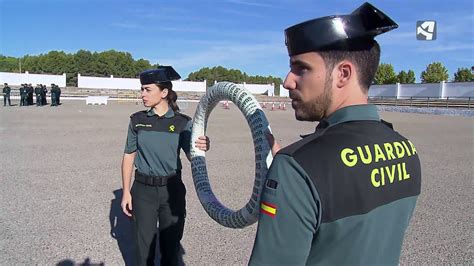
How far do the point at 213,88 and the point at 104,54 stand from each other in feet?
389

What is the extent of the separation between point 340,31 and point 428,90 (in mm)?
62522

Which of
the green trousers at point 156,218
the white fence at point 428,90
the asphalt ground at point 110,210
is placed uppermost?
the white fence at point 428,90

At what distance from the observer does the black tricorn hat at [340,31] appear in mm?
1358

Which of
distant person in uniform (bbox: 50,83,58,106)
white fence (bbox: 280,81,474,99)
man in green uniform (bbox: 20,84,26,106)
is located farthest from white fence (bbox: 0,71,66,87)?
white fence (bbox: 280,81,474,99)

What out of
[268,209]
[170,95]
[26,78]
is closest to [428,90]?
[170,95]

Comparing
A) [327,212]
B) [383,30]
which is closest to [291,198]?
[327,212]

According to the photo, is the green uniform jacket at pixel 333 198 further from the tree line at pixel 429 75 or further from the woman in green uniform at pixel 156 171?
the tree line at pixel 429 75

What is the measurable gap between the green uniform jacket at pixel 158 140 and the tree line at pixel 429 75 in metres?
91.7

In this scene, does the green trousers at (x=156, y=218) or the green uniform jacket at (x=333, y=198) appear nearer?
the green uniform jacket at (x=333, y=198)

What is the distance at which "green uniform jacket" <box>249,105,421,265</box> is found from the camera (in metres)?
1.17

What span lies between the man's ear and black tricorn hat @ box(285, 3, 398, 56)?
54 mm

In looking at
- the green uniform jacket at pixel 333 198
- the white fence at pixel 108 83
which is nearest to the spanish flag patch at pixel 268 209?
the green uniform jacket at pixel 333 198

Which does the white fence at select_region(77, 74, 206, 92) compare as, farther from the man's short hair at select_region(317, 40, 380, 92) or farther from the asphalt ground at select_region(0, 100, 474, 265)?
the man's short hair at select_region(317, 40, 380, 92)

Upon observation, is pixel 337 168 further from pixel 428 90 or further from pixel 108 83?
pixel 108 83
